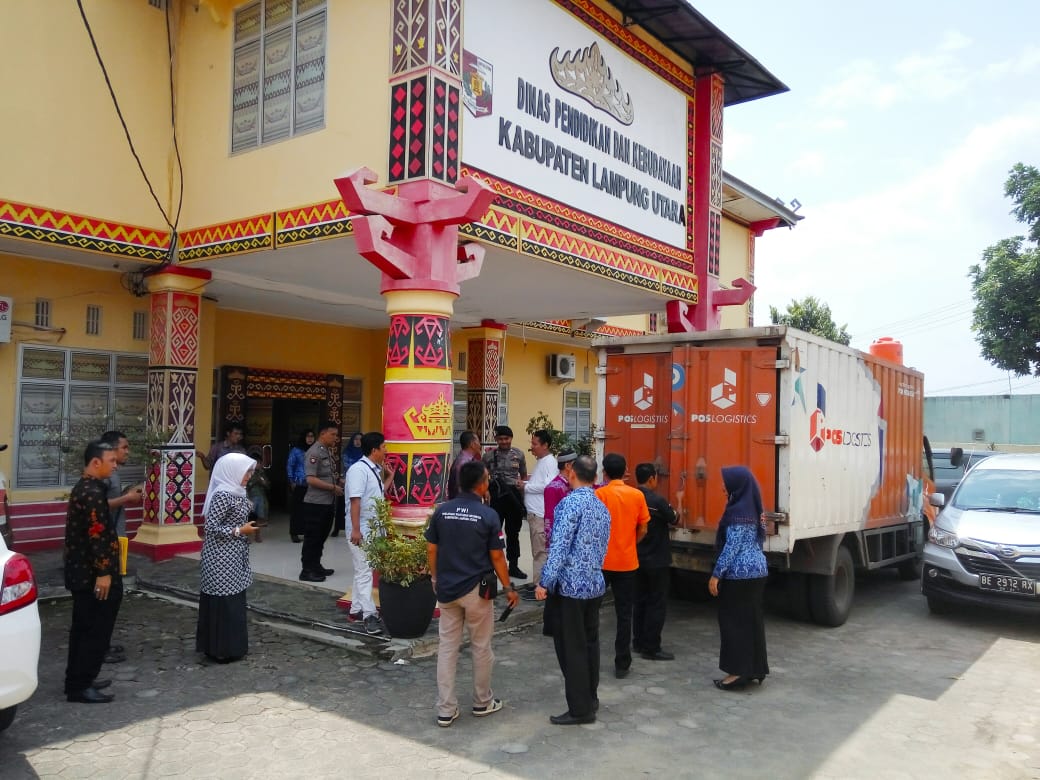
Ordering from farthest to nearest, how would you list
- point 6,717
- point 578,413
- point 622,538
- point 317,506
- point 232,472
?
1. point 578,413
2. point 317,506
3. point 232,472
4. point 622,538
5. point 6,717

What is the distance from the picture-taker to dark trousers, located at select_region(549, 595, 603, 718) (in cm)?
483

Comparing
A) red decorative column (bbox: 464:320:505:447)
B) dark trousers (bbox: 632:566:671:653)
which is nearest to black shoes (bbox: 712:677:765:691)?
dark trousers (bbox: 632:566:671:653)

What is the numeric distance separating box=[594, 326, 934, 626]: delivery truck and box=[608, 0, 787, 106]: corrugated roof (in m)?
4.88

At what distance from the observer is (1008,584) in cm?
720

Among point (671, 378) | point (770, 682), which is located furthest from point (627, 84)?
point (770, 682)

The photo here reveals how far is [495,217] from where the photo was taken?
792 centimetres

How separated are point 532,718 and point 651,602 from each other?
1693mm

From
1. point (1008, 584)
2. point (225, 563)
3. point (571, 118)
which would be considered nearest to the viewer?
point (225, 563)

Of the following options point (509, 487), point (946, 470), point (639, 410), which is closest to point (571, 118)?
point (639, 410)

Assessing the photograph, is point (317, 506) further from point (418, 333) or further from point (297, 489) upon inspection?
point (297, 489)

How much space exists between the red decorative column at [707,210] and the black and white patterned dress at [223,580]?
23.9 ft

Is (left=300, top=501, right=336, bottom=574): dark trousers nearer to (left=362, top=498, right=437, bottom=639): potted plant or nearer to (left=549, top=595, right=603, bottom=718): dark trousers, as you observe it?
(left=362, top=498, right=437, bottom=639): potted plant

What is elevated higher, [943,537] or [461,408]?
[461,408]

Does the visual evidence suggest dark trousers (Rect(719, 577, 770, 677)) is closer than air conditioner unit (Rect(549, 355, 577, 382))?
Yes
